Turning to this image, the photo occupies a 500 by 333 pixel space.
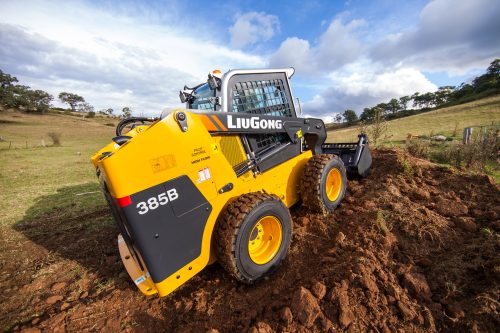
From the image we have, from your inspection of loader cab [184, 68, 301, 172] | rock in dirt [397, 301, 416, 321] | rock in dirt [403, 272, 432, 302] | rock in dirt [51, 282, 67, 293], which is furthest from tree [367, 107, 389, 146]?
rock in dirt [51, 282, 67, 293]

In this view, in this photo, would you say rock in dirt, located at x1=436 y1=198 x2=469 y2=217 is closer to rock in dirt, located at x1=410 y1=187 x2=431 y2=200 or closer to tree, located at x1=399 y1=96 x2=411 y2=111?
rock in dirt, located at x1=410 y1=187 x2=431 y2=200

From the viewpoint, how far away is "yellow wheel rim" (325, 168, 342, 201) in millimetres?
4273

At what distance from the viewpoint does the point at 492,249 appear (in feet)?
8.95

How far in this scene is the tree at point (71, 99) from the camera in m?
88.6

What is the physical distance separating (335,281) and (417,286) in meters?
0.78

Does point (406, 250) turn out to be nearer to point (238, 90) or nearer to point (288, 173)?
point (288, 173)

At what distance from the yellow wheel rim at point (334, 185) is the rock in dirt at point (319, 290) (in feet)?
6.34

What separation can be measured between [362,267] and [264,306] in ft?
3.54

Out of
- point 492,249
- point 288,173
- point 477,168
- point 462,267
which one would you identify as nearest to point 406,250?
point 462,267

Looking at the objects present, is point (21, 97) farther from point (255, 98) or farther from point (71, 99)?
point (255, 98)

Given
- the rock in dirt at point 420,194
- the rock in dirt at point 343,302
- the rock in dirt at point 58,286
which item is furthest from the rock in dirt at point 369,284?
the rock in dirt at point 58,286

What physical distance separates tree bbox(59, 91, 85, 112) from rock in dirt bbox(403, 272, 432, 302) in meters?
109

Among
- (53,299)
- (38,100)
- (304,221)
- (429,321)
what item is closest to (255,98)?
(304,221)

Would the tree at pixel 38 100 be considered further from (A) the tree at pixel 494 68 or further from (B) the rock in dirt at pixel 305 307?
(A) the tree at pixel 494 68
